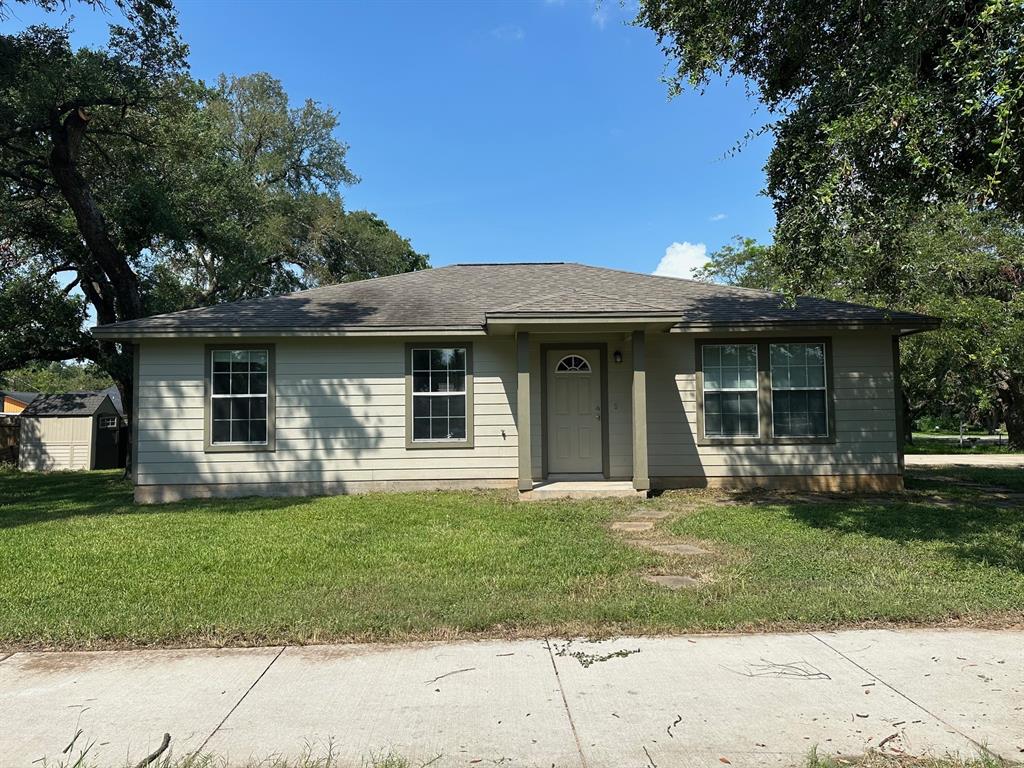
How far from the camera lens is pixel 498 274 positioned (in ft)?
47.2

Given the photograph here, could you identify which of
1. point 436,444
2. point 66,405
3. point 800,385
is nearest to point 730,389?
point 800,385

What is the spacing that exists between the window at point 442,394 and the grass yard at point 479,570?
1.92 meters

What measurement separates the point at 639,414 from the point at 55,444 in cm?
2124

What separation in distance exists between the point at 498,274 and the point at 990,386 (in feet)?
45.8

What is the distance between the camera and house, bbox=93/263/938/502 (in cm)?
1073

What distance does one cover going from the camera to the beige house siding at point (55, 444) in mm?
22375

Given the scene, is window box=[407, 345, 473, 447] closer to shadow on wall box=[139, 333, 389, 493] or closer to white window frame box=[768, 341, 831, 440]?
shadow on wall box=[139, 333, 389, 493]

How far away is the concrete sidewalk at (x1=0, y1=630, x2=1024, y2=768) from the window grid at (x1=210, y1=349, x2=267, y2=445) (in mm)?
7016

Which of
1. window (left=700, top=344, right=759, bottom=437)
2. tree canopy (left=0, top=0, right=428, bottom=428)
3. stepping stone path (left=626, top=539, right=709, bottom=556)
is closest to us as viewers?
stepping stone path (left=626, top=539, right=709, bottom=556)

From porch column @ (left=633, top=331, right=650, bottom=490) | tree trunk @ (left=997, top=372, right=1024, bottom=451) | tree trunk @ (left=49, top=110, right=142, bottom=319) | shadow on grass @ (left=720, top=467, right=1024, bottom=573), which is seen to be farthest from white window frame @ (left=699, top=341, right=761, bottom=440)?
tree trunk @ (left=49, top=110, right=142, bottom=319)

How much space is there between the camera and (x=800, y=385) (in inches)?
435

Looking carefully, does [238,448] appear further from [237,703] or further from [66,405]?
[66,405]

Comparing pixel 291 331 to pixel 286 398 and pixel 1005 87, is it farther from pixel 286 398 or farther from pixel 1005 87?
pixel 1005 87

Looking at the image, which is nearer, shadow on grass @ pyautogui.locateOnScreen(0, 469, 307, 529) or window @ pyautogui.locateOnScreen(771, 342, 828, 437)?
shadow on grass @ pyautogui.locateOnScreen(0, 469, 307, 529)
